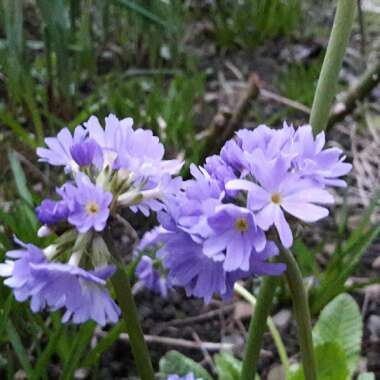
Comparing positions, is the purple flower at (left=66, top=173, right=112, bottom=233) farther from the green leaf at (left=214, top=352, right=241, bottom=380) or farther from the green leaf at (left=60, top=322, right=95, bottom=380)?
the green leaf at (left=214, top=352, right=241, bottom=380)

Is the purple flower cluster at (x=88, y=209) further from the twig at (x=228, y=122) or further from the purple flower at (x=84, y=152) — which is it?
the twig at (x=228, y=122)

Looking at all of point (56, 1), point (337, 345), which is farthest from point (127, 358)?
point (56, 1)

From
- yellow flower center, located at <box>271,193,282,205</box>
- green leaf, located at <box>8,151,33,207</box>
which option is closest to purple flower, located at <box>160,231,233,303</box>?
yellow flower center, located at <box>271,193,282,205</box>

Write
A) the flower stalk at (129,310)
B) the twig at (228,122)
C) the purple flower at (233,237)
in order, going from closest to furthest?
the purple flower at (233,237)
the flower stalk at (129,310)
the twig at (228,122)

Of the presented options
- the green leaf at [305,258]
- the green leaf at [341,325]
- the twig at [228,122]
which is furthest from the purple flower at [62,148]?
the twig at [228,122]

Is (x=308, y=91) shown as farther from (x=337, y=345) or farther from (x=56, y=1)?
(x=337, y=345)

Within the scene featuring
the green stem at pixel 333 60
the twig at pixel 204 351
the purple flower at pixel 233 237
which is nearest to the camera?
the purple flower at pixel 233 237
